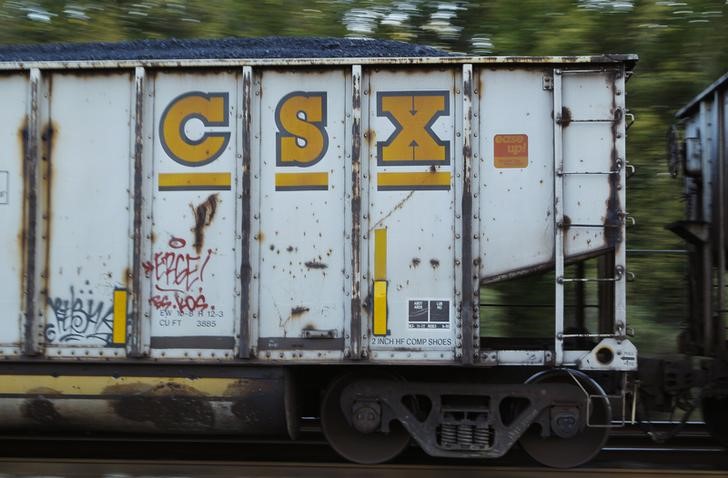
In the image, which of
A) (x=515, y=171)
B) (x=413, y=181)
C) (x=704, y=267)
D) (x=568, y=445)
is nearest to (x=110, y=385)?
(x=413, y=181)

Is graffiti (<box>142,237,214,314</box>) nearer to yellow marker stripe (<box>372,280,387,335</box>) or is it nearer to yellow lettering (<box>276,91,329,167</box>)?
yellow lettering (<box>276,91,329,167</box>)

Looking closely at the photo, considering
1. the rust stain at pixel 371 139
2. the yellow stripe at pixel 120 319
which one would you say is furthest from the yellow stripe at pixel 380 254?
the yellow stripe at pixel 120 319

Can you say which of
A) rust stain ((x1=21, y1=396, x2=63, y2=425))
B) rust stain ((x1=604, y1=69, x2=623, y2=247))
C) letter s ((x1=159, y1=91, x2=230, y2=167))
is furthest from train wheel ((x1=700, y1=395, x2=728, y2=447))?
rust stain ((x1=21, y1=396, x2=63, y2=425))

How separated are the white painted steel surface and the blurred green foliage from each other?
315cm

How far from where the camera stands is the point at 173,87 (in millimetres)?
5324

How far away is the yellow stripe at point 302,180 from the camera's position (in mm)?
5234

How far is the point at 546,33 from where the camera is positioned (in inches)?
356

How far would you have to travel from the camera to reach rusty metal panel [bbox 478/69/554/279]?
16.9ft

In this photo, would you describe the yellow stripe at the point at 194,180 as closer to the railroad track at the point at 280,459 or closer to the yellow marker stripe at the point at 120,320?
the yellow marker stripe at the point at 120,320

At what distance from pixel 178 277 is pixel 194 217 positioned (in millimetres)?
478

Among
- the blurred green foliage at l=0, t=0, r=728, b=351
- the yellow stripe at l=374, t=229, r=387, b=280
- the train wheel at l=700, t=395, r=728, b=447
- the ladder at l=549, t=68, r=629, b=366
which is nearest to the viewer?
the ladder at l=549, t=68, r=629, b=366

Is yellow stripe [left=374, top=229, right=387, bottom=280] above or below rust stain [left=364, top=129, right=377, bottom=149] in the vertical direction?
below

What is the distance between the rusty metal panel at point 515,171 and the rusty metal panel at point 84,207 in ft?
9.10

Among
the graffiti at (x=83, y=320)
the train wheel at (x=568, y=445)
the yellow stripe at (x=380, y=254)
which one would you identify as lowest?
the train wheel at (x=568, y=445)
